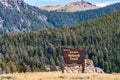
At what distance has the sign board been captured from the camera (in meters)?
46.2

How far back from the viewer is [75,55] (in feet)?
153

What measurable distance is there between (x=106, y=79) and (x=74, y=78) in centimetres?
325

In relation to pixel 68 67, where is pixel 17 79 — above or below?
above

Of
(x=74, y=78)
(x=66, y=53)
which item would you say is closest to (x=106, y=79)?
(x=74, y=78)

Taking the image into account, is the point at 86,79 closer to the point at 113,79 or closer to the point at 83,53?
the point at 113,79

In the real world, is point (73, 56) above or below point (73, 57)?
above

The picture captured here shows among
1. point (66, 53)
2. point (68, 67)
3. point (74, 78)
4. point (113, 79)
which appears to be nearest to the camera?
point (113, 79)

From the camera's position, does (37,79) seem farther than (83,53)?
No

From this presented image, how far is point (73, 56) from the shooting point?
153 ft

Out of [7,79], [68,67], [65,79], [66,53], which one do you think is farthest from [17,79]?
[68,67]

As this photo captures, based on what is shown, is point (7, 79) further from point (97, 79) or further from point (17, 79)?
point (97, 79)

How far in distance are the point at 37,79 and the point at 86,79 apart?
161 inches

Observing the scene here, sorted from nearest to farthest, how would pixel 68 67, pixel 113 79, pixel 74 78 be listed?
pixel 113 79 → pixel 74 78 → pixel 68 67

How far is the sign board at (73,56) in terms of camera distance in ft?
152
